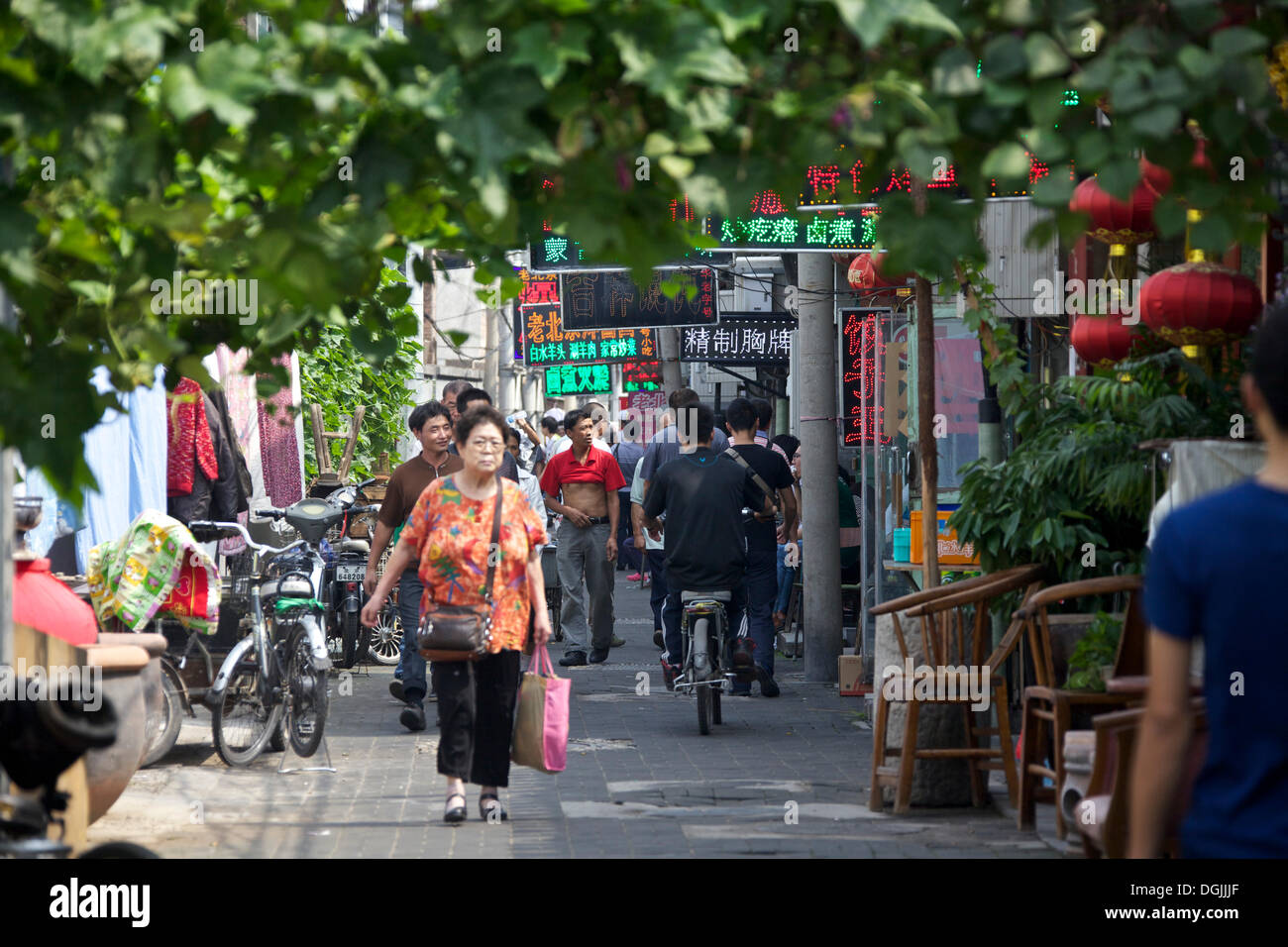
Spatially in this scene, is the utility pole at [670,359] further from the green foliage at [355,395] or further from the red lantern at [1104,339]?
the red lantern at [1104,339]

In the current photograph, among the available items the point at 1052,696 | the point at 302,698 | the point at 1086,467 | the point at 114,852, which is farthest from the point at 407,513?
the point at 114,852

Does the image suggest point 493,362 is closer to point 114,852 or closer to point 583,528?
point 583,528

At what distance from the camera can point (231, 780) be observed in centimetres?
898

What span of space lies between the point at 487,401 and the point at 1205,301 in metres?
4.20

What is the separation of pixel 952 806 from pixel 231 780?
388cm

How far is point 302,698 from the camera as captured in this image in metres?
9.66

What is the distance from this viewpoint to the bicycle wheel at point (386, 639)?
47.6 feet

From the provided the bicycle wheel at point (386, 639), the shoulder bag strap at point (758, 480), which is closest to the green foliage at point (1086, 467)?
the shoulder bag strap at point (758, 480)

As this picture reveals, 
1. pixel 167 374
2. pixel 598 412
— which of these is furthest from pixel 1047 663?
pixel 598 412

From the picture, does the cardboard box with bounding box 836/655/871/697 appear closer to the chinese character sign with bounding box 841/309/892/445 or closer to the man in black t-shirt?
the man in black t-shirt

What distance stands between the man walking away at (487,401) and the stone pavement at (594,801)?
196 centimetres

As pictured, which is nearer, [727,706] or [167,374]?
[167,374]

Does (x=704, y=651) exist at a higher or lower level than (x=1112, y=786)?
lower
